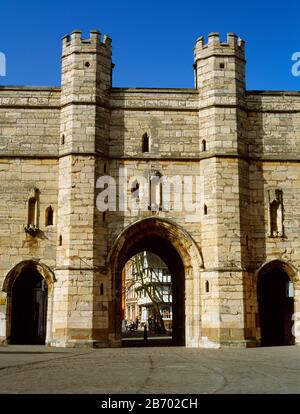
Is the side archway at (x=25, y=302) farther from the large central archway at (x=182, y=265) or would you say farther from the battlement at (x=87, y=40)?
the battlement at (x=87, y=40)

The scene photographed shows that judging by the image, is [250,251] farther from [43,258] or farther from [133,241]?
[43,258]

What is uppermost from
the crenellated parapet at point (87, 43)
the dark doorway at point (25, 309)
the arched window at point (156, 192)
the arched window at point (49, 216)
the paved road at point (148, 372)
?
the crenellated parapet at point (87, 43)

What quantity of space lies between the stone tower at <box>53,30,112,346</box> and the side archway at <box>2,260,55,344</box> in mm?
688

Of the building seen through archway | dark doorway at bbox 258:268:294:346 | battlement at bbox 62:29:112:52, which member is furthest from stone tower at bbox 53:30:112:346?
the building seen through archway

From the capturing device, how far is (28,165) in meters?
20.7

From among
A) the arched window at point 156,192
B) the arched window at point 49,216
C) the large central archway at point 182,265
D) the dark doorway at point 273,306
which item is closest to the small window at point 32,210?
the arched window at point 49,216

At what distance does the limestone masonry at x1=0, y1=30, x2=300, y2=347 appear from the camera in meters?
19.5

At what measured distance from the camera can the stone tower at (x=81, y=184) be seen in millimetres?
19156

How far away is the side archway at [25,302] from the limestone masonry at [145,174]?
80mm

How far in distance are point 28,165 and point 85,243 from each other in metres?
3.63

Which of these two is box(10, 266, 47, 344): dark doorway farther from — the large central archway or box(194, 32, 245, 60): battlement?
box(194, 32, 245, 60): battlement

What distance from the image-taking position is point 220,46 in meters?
→ 21.2
